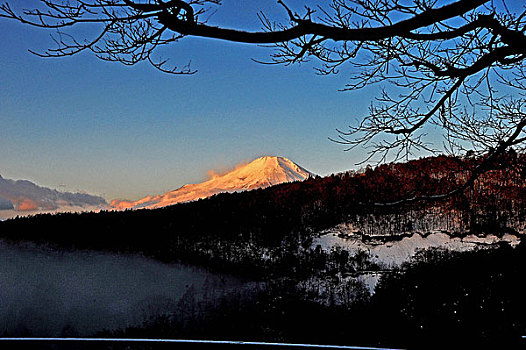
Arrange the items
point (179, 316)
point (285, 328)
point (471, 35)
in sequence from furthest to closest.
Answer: point (179, 316) < point (285, 328) < point (471, 35)

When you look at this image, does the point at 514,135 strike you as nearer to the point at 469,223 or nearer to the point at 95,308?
the point at 469,223

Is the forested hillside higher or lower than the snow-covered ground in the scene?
higher

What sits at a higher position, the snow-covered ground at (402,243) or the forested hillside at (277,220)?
the forested hillside at (277,220)

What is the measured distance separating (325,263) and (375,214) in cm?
122

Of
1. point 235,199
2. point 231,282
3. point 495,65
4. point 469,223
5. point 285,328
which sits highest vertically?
point 495,65

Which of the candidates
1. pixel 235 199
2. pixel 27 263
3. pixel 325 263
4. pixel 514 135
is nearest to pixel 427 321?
pixel 514 135

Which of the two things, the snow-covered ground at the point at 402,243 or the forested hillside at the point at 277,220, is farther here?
the forested hillside at the point at 277,220

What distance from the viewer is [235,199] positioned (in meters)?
8.45

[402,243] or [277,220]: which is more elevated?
[277,220]

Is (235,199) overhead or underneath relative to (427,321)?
overhead

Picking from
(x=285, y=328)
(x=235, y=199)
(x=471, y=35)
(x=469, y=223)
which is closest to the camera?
(x=471, y=35)

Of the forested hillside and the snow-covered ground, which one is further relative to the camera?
the forested hillside

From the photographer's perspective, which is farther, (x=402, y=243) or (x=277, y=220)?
(x=277, y=220)

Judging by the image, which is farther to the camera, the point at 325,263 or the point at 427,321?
the point at 325,263
